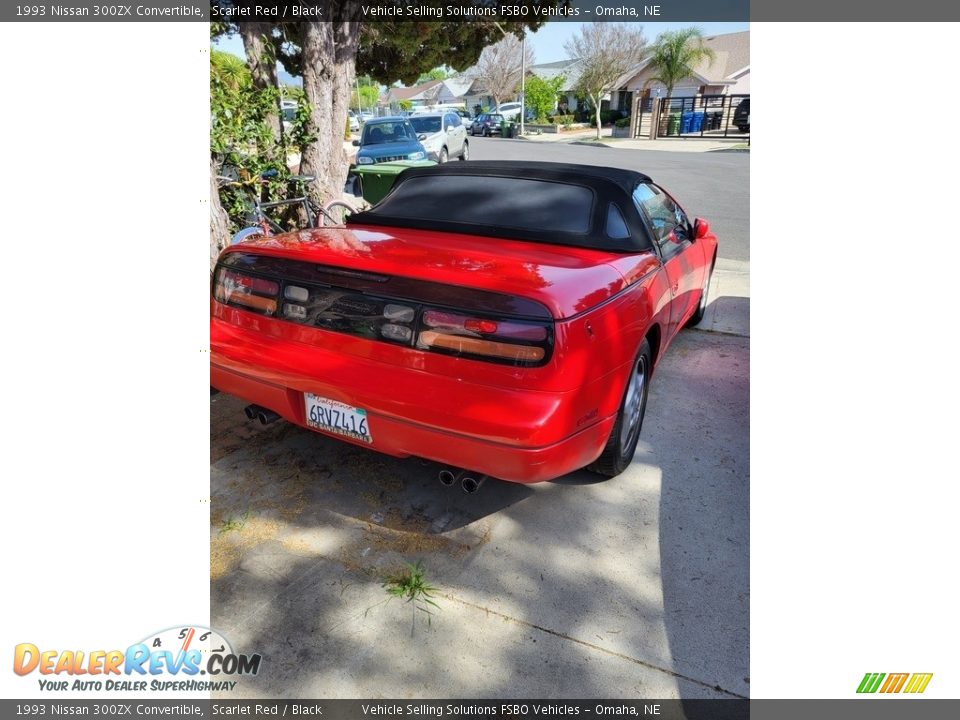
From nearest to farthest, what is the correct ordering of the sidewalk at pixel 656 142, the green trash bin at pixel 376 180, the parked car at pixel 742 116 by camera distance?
the green trash bin at pixel 376 180 → the sidewalk at pixel 656 142 → the parked car at pixel 742 116

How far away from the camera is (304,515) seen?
2.64 meters

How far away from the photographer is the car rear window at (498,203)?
10.3 feet

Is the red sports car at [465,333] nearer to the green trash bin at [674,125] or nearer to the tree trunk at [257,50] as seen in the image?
the tree trunk at [257,50]

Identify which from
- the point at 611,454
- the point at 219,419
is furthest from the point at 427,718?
the point at 219,419

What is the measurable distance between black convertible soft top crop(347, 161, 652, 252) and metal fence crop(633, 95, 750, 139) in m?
31.0

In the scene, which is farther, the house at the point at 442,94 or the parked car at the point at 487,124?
the house at the point at 442,94

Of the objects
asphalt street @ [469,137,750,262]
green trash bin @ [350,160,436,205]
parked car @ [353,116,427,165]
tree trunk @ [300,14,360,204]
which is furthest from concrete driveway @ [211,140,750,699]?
parked car @ [353,116,427,165]

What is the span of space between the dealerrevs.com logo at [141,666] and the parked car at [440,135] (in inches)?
578

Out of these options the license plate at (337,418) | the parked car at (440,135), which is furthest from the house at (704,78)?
the license plate at (337,418)

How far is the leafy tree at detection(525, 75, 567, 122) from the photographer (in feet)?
135

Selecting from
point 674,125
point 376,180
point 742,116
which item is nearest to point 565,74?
point 674,125

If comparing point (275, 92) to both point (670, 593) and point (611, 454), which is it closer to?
point (611, 454)
